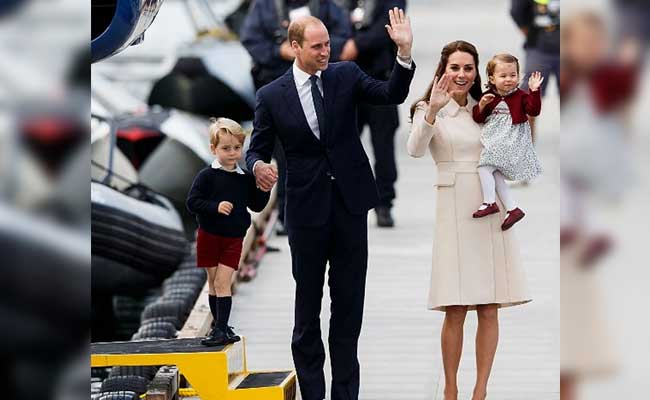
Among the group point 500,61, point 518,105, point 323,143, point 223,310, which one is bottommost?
point 223,310

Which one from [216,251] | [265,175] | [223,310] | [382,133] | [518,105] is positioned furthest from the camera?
[382,133]

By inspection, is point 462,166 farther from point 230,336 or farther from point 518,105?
point 230,336

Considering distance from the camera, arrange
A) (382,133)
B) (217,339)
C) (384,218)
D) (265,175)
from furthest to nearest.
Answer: (384,218), (382,133), (217,339), (265,175)

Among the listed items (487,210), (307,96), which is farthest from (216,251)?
(487,210)

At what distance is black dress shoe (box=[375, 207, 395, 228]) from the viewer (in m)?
13.7

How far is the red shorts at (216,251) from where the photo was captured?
22.5ft

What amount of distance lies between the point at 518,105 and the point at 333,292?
1121 mm

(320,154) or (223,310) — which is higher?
(320,154)

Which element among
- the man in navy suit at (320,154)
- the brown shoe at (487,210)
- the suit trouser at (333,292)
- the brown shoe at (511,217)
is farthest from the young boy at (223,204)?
the brown shoe at (511,217)

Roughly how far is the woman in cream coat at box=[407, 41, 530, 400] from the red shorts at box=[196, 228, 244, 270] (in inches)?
33.7

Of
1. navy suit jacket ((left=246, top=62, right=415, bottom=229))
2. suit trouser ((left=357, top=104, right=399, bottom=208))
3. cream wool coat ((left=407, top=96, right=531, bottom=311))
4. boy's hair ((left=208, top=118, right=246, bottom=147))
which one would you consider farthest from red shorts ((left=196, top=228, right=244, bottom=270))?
suit trouser ((left=357, top=104, right=399, bottom=208))

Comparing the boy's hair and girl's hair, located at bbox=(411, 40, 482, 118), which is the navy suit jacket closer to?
the boy's hair

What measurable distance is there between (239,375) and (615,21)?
15.7 ft

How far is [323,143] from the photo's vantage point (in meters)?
6.64
